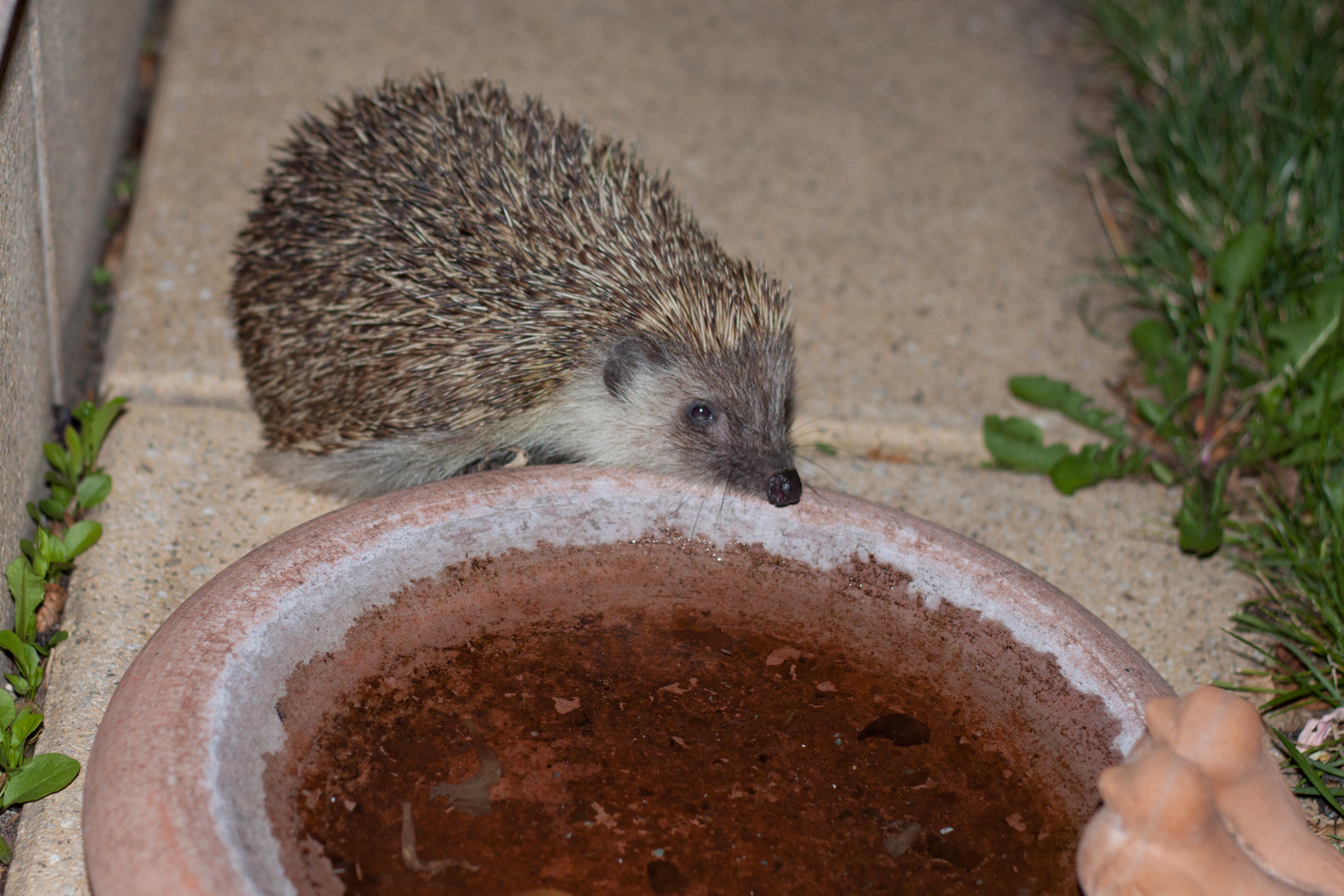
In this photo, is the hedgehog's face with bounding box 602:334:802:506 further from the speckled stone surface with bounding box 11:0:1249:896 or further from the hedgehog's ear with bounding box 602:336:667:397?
the speckled stone surface with bounding box 11:0:1249:896

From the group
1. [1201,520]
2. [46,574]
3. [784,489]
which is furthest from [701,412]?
[46,574]

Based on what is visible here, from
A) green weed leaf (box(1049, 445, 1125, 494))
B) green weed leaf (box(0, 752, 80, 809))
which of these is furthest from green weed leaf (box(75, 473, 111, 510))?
green weed leaf (box(1049, 445, 1125, 494))

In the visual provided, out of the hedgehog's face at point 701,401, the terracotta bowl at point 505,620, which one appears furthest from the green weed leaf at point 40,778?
the hedgehog's face at point 701,401

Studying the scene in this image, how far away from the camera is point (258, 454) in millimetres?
3488

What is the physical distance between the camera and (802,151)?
506cm

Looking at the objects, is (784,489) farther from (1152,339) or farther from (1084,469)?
(1152,339)

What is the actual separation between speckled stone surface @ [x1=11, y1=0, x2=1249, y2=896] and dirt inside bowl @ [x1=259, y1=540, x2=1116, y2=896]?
68cm

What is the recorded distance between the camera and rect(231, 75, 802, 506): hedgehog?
309cm

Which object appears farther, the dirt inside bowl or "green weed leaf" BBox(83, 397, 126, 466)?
"green weed leaf" BBox(83, 397, 126, 466)

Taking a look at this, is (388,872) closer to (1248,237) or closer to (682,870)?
(682,870)

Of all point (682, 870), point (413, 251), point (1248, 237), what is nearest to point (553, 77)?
point (413, 251)

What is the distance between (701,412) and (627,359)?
0.24m

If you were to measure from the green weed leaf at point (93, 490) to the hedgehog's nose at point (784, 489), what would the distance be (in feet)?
5.75

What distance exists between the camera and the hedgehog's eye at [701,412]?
3.18 metres
